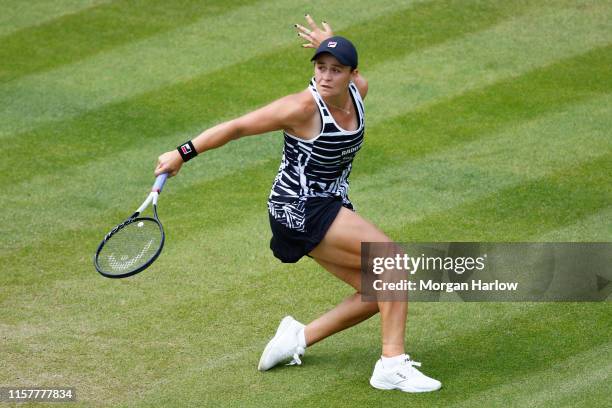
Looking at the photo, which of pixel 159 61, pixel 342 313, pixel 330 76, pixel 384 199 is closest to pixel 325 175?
pixel 330 76

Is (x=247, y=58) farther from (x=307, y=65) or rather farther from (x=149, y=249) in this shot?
(x=149, y=249)

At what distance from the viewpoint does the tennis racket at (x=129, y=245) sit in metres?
7.09

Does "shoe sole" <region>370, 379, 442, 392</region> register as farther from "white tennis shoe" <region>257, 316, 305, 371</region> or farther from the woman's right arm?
the woman's right arm

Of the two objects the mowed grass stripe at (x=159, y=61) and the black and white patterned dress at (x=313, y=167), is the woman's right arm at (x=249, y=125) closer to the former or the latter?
the black and white patterned dress at (x=313, y=167)

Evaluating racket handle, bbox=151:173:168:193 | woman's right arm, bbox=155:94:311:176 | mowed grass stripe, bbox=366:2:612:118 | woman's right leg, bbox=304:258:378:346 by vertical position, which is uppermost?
mowed grass stripe, bbox=366:2:612:118

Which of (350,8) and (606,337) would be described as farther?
(350,8)

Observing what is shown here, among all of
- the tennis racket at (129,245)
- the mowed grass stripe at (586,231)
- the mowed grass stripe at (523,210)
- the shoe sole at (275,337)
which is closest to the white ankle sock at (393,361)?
the shoe sole at (275,337)

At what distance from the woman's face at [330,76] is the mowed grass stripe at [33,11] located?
25.2 ft

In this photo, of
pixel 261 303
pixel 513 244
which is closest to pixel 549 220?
pixel 513 244

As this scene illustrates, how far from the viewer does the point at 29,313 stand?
834 cm

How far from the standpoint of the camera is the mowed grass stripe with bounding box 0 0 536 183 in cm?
1117

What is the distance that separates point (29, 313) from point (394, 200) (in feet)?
11.2

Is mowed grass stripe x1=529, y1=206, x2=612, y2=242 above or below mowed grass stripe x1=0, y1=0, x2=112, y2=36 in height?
below

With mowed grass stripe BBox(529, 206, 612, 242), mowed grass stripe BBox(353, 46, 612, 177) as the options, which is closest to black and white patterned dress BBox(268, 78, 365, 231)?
mowed grass stripe BBox(529, 206, 612, 242)
